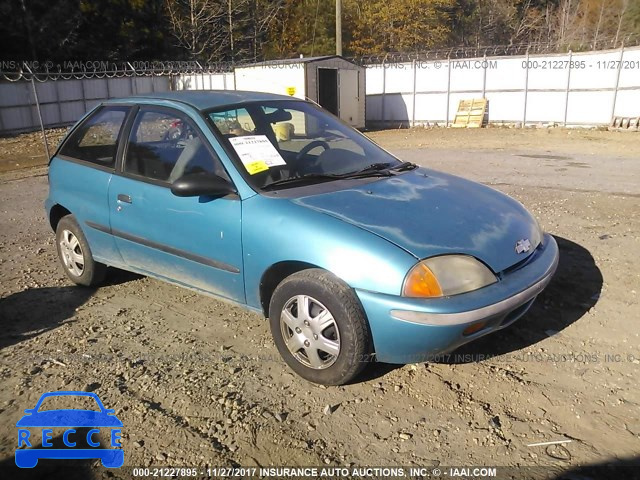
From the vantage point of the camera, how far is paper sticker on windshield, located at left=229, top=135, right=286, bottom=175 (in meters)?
3.45

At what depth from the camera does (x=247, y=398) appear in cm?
301

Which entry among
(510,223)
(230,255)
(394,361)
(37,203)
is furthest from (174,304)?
(37,203)

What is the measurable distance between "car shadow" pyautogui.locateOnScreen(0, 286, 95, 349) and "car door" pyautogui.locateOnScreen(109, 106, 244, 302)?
694 mm

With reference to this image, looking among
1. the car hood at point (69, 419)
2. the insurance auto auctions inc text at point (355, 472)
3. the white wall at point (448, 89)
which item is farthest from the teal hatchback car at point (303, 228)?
the white wall at point (448, 89)

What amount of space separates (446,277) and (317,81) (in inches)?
687

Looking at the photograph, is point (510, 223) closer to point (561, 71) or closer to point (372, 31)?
point (561, 71)

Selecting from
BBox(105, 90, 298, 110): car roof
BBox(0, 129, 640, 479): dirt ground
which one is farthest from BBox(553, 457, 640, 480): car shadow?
BBox(105, 90, 298, 110): car roof

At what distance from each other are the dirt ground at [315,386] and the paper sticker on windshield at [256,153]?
1181 millimetres

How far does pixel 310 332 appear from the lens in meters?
3.02

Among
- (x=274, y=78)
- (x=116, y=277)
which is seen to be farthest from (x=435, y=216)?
(x=274, y=78)

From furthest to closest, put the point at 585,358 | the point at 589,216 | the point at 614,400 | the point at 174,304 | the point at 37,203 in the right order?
1. the point at 37,203
2. the point at 589,216
3. the point at 174,304
4. the point at 585,358
5. the point at 614,400

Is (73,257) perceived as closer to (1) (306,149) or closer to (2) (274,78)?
(1) (306,149)

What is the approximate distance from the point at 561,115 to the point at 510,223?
61.3 ft

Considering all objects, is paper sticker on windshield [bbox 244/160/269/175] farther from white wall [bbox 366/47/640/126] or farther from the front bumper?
white wall [bbox 366/47/640/126]
